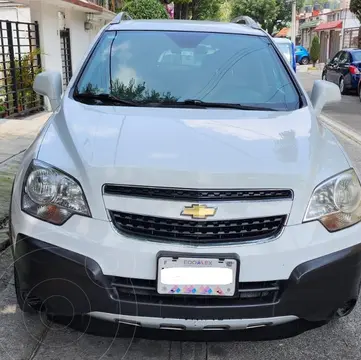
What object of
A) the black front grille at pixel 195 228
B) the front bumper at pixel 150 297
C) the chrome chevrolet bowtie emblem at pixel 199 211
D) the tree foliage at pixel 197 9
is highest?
the tree foliage at pixel 197 9

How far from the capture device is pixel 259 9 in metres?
56.8

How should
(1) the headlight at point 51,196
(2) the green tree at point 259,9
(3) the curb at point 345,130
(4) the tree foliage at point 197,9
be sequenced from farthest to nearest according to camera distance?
(2) the green tree at point 259,9 < (4) the tree foliage at point 197,9 < (3) the curb at point 345,130 < (1) the headlight at point 51,196

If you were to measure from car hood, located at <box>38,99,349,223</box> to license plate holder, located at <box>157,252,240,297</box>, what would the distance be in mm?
308

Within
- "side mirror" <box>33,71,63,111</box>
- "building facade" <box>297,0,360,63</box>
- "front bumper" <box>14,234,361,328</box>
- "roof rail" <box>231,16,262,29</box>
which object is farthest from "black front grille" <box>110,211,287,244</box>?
"building facade" <box>297,0,360,63</box>

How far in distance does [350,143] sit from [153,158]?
683cm

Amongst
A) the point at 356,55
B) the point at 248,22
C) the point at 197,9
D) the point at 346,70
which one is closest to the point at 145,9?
the point at 346,70

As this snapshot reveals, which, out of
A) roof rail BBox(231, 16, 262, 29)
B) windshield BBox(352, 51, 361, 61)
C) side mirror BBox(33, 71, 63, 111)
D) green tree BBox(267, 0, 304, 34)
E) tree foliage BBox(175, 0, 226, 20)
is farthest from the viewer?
green tree BBox(267, 0, 304, 34)

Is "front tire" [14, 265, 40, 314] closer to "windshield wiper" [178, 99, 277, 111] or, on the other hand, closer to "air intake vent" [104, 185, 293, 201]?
"air intake vent" [104, 185, 293, 201]

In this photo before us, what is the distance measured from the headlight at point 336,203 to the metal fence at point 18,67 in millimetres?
8491

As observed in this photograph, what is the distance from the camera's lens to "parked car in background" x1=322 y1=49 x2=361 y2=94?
16156 mm

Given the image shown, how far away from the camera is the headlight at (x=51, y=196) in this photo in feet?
7.48

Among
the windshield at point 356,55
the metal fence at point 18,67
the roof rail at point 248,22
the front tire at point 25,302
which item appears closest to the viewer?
the front tire at point 25,302

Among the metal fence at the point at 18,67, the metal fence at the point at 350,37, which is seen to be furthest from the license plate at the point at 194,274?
the metal fence at the point at 350,37

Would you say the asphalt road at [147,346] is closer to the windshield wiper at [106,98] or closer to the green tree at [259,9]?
the windshield wiper at [106,98]
